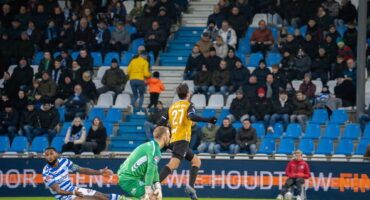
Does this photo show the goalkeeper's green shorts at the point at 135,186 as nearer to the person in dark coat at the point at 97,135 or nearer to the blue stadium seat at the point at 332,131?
the person in dark coat at the point at 97,135

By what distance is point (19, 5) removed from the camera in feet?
109

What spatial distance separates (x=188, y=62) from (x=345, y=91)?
498 centimetres

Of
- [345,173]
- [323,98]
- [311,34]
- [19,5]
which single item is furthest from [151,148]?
[19,5]

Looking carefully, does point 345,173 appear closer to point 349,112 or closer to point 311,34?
point 349,112

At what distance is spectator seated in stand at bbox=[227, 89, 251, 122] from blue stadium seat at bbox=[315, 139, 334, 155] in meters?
2.38

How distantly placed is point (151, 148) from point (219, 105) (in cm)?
1383

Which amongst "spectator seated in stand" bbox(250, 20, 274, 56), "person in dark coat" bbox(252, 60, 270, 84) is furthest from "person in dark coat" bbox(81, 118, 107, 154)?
"spectator seated in stand" bbox(250, 20, 274, 56)

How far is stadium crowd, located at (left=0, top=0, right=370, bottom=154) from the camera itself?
27344 mm

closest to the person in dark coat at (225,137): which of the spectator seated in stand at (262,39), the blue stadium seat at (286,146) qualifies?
the blue stadium seat at (286,146)

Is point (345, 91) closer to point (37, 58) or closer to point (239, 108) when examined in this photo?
point (239, 108)

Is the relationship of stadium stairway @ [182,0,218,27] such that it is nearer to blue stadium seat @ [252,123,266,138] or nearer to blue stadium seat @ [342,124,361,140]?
blue stadium seat @ [252,123,266,138]

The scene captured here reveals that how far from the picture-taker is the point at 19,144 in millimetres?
27969

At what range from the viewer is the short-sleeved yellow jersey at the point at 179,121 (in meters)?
18.3

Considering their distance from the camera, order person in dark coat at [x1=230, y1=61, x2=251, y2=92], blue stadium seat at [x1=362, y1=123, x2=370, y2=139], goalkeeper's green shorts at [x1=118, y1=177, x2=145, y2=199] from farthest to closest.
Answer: person in dark coat at [x1=230, y1=61, x2=251, y2=92]
blue stadium seat at [x1=362, y1=123, x2=370, y2=139]
goalkeeper's green shorts at [x1=118, y1=177, x2=145, y2=199]
